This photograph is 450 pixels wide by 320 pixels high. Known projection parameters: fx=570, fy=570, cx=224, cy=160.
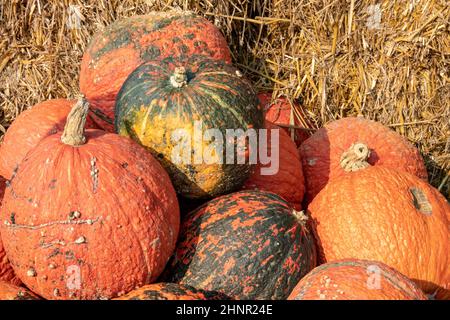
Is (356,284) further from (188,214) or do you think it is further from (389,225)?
(188,214)

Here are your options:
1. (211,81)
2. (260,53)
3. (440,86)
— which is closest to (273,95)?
(260,53)

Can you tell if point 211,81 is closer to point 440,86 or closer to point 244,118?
point 244,118

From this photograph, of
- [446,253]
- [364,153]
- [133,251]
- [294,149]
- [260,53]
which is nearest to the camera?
[133,251]

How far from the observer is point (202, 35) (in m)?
4.03

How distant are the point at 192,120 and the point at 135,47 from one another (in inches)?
47.0

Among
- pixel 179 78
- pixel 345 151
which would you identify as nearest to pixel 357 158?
pixel 345 151

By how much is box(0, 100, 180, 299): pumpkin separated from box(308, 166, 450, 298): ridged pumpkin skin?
99 cm

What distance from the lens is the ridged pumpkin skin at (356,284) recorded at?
7.82 ft

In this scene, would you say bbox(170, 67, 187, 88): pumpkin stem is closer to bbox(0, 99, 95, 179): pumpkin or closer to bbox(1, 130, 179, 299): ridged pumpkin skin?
bbox(1, 130, 179, 299): ridged pumpkin skin

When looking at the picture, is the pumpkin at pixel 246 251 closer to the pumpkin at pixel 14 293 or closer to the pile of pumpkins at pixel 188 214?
the pile of pumpkins at pixel 188 214

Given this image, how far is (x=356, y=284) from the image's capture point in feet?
7.93

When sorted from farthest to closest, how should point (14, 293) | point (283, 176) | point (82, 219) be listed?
point (283, 176) → point (14, 293) → point (82, 219)

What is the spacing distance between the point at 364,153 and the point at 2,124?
9.94 feet

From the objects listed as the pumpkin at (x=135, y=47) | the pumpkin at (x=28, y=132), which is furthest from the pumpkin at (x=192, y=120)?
the pumpkin at (x=135, y=47)
